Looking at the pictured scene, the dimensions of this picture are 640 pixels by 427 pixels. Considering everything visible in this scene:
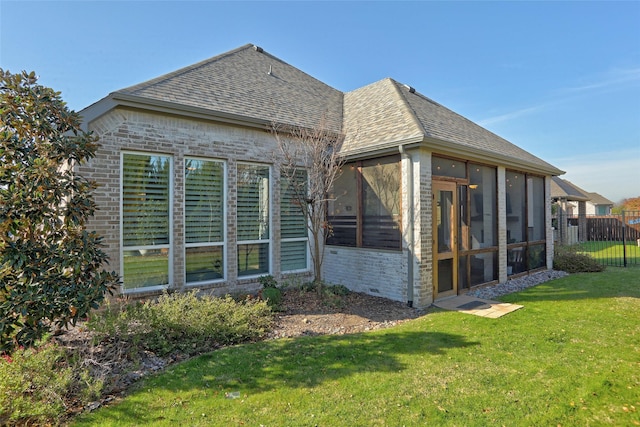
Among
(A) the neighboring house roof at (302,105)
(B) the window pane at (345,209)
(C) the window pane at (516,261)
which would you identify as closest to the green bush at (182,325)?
(B) the window pane at (345,209)

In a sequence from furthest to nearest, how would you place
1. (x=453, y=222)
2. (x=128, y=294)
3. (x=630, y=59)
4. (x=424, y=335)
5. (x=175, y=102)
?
(x=630, y=59)
(x=453, y=222)
(x=175, y=102)
(x=128, y=294)
(x=424, y=335)

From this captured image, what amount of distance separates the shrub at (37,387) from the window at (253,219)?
172 inches

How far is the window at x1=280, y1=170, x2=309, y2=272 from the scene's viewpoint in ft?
29.1

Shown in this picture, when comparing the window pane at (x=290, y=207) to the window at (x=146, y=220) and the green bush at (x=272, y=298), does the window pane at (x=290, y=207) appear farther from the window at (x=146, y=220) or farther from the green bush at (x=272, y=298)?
the window at (x=146, y=220)

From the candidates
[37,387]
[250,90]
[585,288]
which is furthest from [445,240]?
[37,387]

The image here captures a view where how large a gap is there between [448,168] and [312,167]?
345 centimetres

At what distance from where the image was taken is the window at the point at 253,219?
8148 mm

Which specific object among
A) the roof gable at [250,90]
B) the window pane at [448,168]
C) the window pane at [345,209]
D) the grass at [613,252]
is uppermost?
the roof gable at [250,90]

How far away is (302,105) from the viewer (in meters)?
10.4

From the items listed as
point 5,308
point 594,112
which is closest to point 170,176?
point 5,308

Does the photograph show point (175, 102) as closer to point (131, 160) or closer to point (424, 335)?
point (131, 160)

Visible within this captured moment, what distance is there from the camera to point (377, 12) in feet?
33.0

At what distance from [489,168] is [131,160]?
30.4 ft

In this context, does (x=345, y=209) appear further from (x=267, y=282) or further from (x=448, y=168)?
(x=267, y=282)
